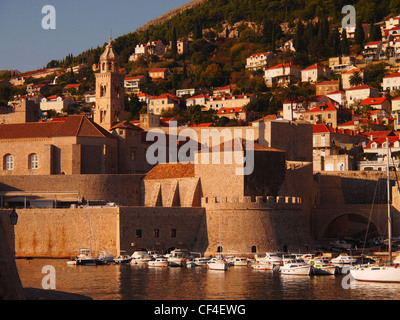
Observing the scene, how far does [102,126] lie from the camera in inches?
2717

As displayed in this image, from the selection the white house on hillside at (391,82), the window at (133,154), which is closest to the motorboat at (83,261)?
the window at (133,154)

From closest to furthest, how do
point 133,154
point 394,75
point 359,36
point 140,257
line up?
point 140,257 → point 133,154 → point 394,75 → point 359,36

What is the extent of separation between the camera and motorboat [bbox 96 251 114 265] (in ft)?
158

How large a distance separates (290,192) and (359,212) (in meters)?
6.64

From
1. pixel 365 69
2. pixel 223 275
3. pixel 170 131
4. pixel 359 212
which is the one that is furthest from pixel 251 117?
pixel 223 275

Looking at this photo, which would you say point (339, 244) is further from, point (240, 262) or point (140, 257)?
point (140, 257)

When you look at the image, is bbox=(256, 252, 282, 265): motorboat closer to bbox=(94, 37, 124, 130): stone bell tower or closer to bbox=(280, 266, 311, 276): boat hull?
bbox=(280, 266, 311, 276): boat hull

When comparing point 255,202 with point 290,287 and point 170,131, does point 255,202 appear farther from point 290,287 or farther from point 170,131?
point 170,131

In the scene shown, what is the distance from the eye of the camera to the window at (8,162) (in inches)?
2522

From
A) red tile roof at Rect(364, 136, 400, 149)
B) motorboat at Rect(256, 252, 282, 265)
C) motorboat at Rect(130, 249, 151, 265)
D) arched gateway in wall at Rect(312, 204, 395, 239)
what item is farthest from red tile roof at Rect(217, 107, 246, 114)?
motorboat at Rect(256, 252, 282, 265)

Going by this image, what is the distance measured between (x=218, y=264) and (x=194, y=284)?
268 inches

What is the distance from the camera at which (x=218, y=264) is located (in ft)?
148

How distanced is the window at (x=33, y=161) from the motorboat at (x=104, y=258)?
52.5 ft

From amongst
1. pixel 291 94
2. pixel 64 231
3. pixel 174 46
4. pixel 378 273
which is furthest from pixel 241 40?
pixel 378 273
